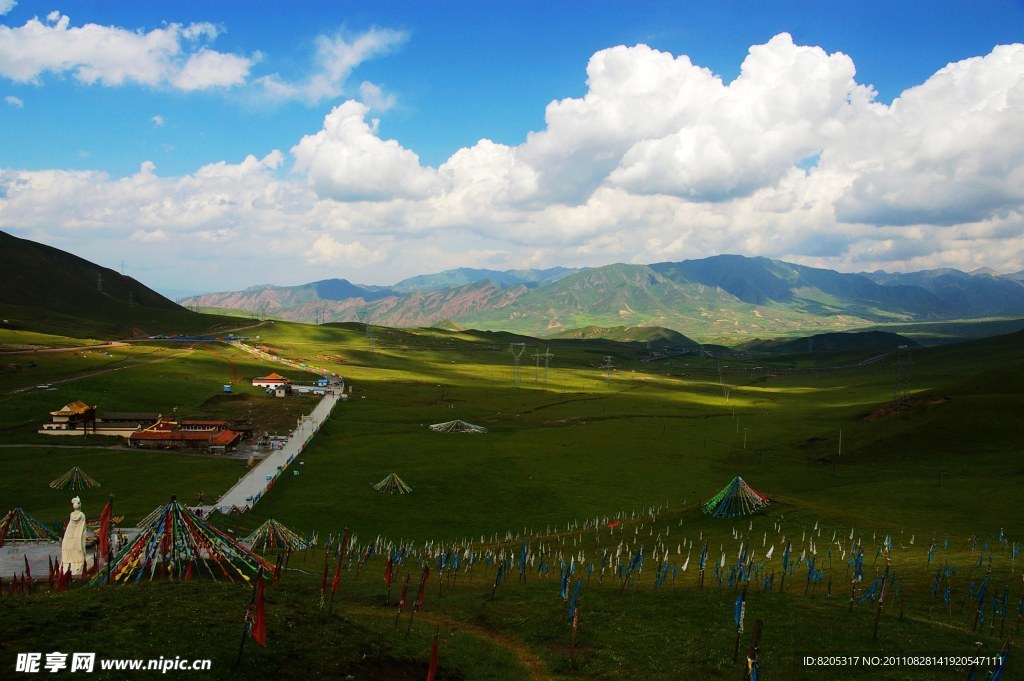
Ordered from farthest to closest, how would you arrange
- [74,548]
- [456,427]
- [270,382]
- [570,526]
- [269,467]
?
[270,382], [456,427], [269,467], [570,526], [74,548]

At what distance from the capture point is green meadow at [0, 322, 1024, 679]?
25.4m

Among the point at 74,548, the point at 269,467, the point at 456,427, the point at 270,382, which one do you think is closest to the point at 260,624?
the point at 74,548

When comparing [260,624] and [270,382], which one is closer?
[260,624]

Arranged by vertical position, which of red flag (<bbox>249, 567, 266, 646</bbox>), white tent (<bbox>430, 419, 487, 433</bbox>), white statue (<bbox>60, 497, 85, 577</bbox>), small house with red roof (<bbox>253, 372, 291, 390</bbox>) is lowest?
white tent (<bbox>430, 419, 487, 433</bbox>)

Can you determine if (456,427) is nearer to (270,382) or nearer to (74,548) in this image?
(270,382)

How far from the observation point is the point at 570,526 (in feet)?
216

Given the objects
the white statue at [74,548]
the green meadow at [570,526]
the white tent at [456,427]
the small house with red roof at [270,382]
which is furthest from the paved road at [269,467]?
the small house with red roof at [270,382]

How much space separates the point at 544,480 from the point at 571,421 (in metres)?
52.4

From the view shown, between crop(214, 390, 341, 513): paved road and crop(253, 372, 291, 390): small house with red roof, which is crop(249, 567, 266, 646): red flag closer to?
crop(214, 390, 341, 513): paved road

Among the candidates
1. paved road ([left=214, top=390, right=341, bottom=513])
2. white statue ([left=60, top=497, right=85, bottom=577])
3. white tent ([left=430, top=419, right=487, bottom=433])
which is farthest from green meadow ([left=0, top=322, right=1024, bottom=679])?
white statue ([left=60, top=497, right=85, bottom=577])

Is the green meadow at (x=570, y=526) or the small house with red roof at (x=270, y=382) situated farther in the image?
the small house with red roof at (x=270, y=382)

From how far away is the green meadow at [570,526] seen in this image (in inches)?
1000

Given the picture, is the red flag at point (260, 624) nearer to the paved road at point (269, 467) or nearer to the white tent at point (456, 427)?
the paved road at point (269, 467)

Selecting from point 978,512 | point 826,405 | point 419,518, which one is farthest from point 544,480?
point 826,405
